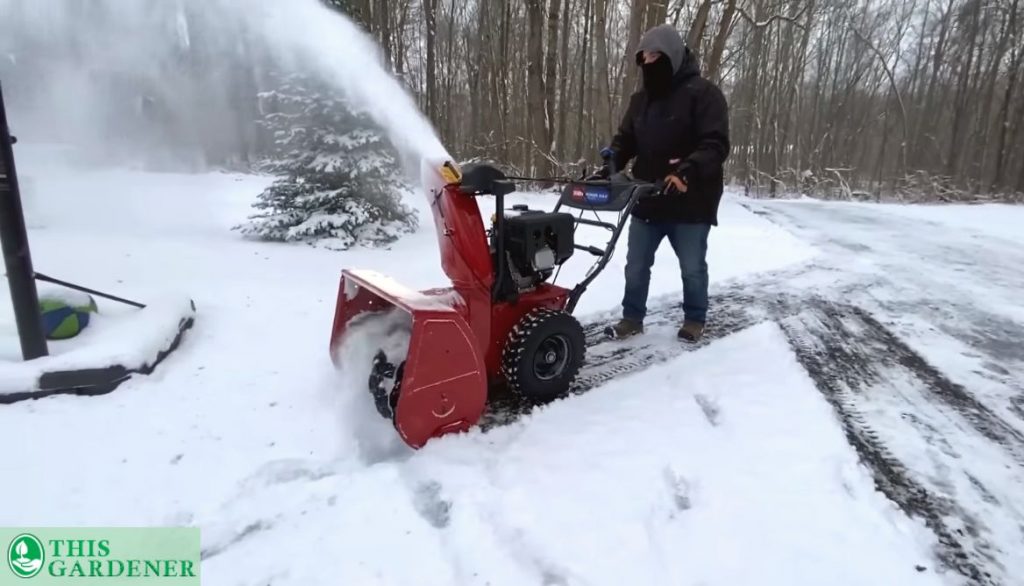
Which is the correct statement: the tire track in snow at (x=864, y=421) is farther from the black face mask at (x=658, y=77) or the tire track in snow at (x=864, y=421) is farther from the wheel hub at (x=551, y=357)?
the black face mask at (x=658, y=77)

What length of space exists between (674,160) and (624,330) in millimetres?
1230

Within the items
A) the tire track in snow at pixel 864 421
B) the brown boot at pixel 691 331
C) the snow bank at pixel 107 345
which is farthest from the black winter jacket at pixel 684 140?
the snow bank at pixel 107 345

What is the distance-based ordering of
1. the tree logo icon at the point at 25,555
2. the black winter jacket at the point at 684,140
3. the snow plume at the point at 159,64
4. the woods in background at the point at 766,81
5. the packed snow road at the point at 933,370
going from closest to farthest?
the tree logo icon at the point at 25,555 < the packed snow road at the point at 933,370 < the black winter jacket at the point at 684,140 < the snow plume at the point at 159,64 < the woods in background at the point at 766,81

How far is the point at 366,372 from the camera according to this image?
3.18 metres

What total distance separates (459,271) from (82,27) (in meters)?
4.13

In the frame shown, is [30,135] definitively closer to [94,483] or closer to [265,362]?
[265,362]

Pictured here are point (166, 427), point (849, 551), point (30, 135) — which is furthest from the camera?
point (30, 135)

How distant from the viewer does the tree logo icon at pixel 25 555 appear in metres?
1.99

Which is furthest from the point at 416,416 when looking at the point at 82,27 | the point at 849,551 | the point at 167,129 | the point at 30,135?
the point at 167,129

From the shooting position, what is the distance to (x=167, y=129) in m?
8.62

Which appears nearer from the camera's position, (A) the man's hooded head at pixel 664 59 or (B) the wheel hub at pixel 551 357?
(B) the wheel hub at pixel 551 357

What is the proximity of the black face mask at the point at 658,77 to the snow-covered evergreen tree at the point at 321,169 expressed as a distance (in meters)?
4.33

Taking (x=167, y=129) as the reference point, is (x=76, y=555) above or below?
below

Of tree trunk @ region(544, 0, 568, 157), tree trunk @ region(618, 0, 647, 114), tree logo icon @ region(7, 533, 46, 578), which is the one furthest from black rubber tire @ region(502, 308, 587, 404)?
tree trunk @ region(544, 0, 568, 157)
